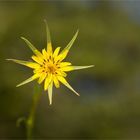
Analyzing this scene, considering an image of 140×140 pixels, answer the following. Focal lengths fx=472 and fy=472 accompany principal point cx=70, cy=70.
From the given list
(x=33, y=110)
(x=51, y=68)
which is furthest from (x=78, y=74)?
(x=33, y=110)

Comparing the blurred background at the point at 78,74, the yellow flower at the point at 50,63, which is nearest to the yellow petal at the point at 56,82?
the yellow flower at the point at 50,63

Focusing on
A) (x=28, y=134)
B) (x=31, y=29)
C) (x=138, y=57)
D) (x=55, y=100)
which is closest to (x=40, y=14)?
(x=31, y=29)

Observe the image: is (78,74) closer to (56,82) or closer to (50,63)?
(50,63)

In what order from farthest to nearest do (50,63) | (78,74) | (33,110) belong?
(78,74), (50,63), (33,110)

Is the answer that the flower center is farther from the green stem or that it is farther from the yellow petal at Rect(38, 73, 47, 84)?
the green stem

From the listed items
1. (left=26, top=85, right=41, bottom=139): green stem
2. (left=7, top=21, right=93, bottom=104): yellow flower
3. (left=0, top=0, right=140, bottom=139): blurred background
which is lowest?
(left=26, top=85, right=41, bottom=139): green stem

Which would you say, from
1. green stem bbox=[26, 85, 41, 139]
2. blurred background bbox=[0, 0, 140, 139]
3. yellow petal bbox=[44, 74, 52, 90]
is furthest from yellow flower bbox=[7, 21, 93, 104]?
blurred background bbox=[0, 0, 140, 139]

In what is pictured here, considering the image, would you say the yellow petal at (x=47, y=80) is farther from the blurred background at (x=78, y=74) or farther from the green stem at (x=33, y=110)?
the blurred background at (x=78, y=74)

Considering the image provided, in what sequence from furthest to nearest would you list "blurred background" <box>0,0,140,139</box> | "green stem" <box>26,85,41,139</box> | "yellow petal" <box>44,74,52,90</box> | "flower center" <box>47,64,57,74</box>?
1. "blurred background" <box>0,0,140,139</box>
2. "flower center" <box>47,64,57,74</box>
3. "yellow petal" <box>44,74,52,90</box>
4. "green stem" <box>26,85,41,139</box>
